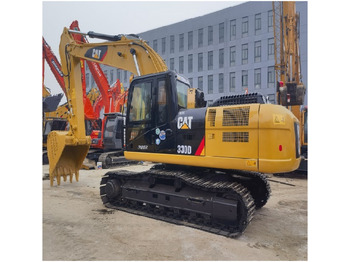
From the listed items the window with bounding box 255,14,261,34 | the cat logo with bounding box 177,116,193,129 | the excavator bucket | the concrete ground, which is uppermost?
the window with bounding box 255,14,261,34

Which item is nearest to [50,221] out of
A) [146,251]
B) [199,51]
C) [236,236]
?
[146,251]

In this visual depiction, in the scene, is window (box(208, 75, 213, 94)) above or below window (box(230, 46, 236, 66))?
below

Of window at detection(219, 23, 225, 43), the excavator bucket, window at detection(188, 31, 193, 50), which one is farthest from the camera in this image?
window at detection(188, 31, 193, 50)

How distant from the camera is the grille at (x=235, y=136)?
415 cm

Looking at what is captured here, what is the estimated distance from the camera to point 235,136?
4.26 meters

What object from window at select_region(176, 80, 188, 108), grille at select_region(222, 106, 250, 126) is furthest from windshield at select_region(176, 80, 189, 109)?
grille at select_region(222, 106, 250, 126)

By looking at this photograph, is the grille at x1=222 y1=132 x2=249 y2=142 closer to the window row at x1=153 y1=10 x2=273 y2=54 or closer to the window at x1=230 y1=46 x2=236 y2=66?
the window row at x1=153 y1=10 x2=273 y2=54

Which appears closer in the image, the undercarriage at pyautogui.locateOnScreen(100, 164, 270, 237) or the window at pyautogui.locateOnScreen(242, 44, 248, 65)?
the undercarriage at pyautogui.locateOnScreen(100, 164, 270, 237)

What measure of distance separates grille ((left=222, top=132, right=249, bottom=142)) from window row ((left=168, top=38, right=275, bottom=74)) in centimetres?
1854

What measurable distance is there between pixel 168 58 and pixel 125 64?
63.2 ft

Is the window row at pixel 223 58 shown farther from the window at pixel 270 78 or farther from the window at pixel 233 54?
the window at pixel 270 78

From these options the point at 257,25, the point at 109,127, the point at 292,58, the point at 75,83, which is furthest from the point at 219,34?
the point at 75,83

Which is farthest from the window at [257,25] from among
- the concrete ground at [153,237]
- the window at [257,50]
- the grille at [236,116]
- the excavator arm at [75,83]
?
the grille at [236,116]

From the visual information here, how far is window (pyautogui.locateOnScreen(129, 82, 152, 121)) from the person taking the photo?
532 centimetres
